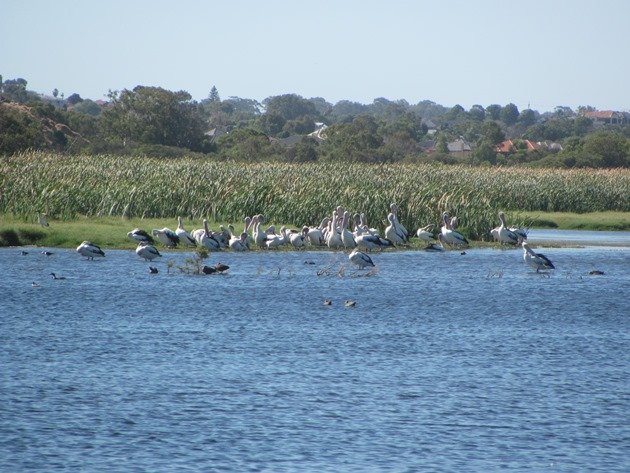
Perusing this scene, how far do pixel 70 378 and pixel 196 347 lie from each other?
3.15 meters

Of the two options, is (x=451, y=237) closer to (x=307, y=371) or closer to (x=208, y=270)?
(x=208, y=270)

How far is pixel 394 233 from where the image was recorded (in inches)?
1404

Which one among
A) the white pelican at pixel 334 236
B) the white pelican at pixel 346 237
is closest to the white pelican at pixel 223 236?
the white pelican at pixel 334 236

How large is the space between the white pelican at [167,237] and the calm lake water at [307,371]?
3293 millimetres

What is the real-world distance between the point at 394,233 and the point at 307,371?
18.9m

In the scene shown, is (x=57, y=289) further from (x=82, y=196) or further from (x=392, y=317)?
(x=82, y=196)

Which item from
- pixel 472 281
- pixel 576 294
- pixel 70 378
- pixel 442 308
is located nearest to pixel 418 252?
pixel 472 281

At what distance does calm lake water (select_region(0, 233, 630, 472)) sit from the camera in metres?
12.8

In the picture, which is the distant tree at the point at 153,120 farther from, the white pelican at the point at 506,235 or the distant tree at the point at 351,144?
the white pelican at the point at 506,235

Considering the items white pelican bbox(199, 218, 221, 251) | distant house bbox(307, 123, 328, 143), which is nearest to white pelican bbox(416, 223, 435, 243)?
white pelican bbox(199, 218, 221, 251)

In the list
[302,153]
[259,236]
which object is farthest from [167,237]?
[302,153]

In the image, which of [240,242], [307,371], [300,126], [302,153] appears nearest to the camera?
[307,371]

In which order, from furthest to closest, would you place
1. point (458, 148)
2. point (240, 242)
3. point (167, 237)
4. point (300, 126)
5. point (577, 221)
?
point (300, 126)
point (458, 148)
point (577, 221)
point (240, 242)
point (167, 237)

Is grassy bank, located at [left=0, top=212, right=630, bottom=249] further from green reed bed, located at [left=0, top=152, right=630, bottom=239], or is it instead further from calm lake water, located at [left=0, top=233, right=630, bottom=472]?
calm lake water, located at [left=0, top=233, right=630, bottom=472]
